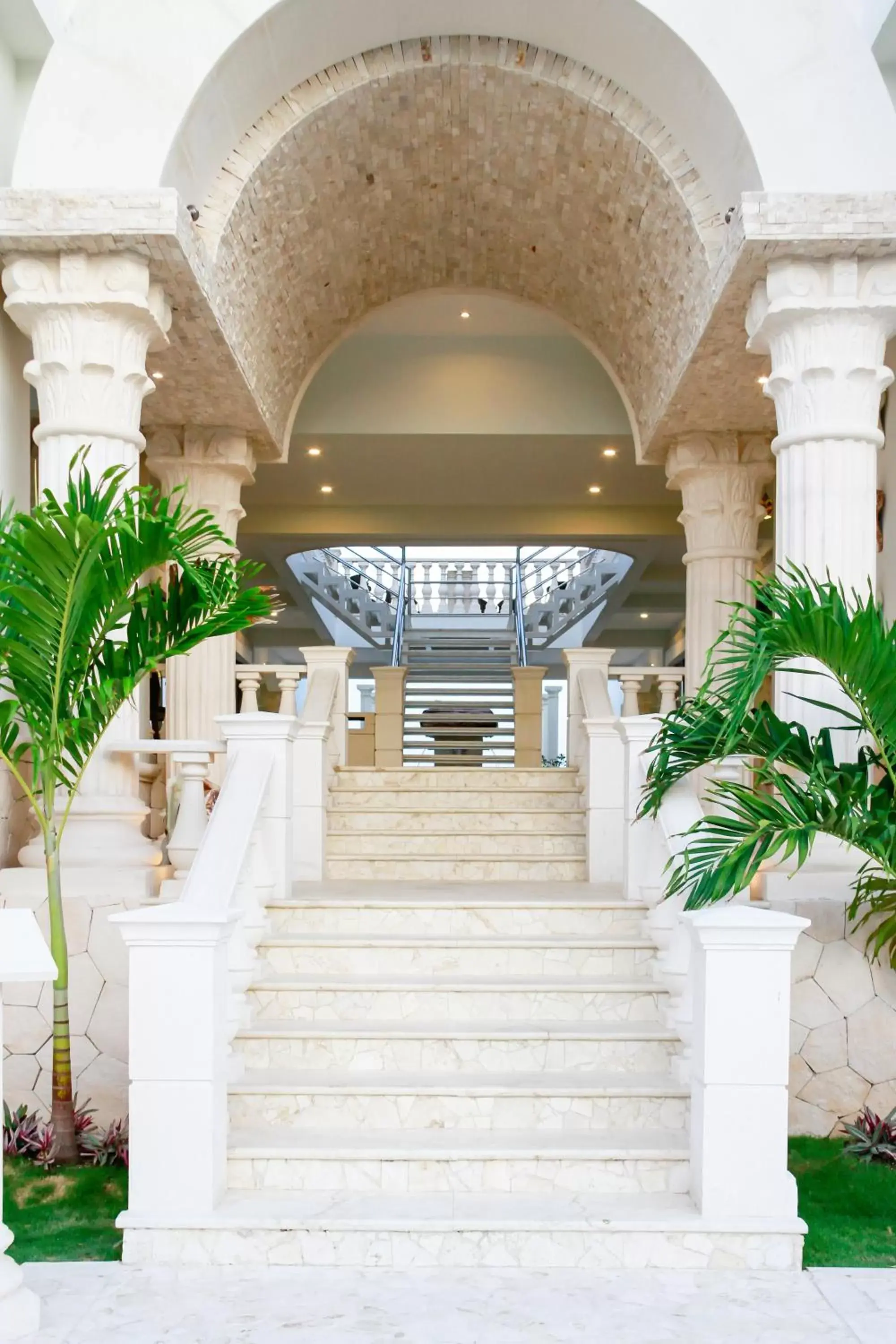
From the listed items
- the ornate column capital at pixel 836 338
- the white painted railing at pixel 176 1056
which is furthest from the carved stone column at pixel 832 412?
the white painted railing at pixel 176 1056

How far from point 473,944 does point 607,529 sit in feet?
27.0

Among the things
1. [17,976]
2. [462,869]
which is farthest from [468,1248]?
[462,869]

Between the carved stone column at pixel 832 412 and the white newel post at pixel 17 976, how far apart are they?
3430 mm

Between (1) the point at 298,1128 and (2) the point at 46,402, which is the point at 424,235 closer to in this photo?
(2) the point at 46,402

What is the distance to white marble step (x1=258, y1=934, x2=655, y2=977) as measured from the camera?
4879mm

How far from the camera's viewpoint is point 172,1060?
373 centimetres

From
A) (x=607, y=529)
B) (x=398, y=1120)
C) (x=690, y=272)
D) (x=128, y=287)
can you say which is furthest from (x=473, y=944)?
(x=607, y=529)

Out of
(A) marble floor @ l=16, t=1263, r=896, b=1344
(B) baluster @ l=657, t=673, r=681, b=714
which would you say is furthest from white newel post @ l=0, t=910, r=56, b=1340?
(B) baluster @ l=657, t=673, r=681, b=714

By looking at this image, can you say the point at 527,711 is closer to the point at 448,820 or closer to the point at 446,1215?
the point at 448,820

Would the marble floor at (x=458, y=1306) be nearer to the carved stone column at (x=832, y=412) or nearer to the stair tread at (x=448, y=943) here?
the stair tread at (x=448, y=943)

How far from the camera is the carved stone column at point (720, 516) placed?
8086 millimetres

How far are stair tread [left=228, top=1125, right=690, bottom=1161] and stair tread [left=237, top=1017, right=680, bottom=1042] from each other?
35 centimetres

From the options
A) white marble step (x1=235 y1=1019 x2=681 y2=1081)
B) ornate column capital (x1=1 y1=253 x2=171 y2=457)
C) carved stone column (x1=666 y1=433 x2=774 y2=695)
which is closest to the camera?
white marble step (x1=235 y1=1019 x2=681 y2=1081)

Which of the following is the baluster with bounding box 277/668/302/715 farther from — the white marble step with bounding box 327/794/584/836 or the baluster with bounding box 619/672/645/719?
the baluster with bounding box 619/672/645/719
